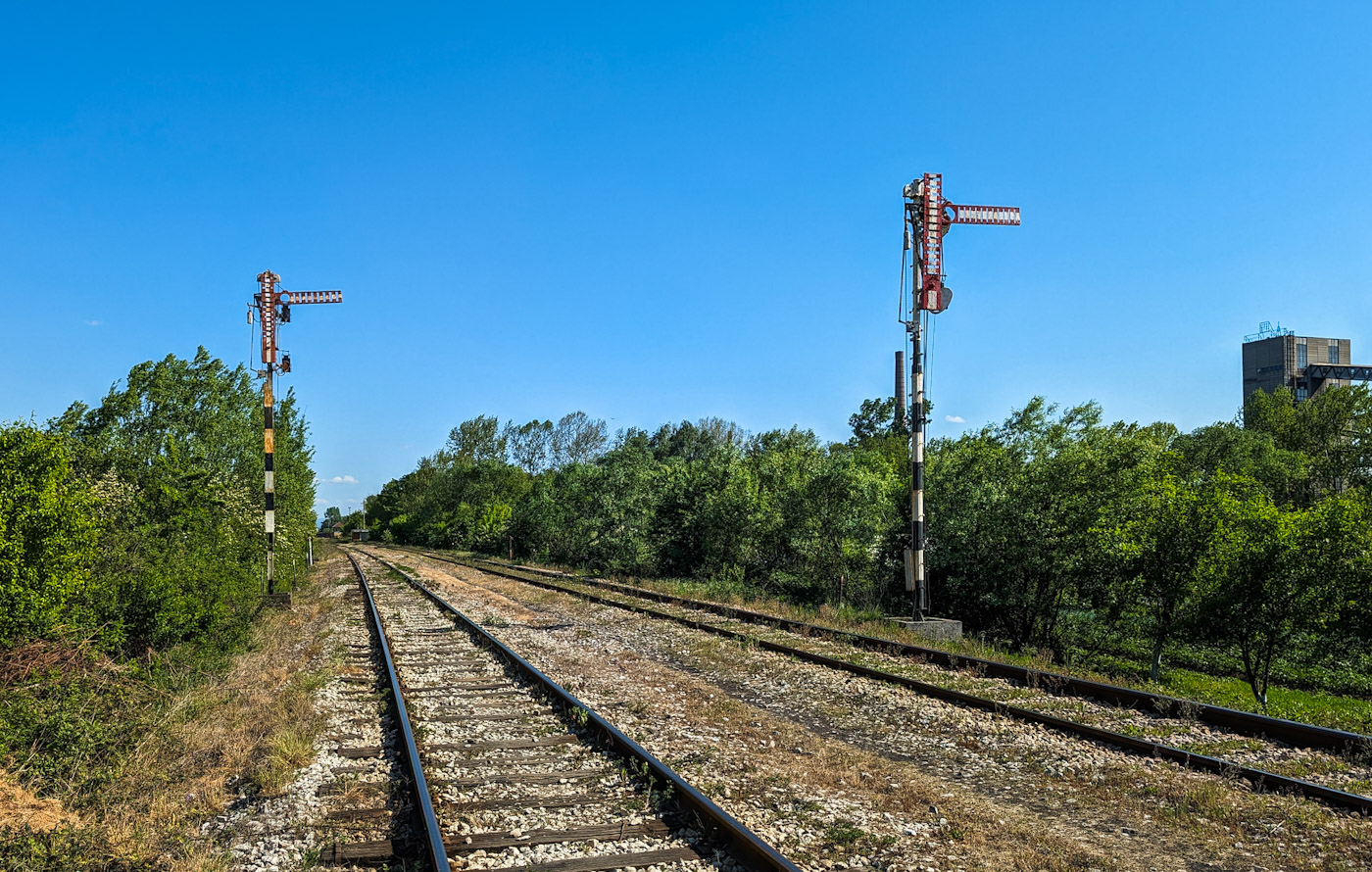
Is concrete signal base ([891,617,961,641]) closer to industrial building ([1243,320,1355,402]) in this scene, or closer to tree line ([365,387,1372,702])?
tree line ([365,387,1372,702])

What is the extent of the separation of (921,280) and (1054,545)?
7298mm

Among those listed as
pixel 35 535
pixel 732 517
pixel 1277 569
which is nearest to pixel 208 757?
pixel 35 535

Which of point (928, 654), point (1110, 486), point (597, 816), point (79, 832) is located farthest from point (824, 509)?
point (79, 832)

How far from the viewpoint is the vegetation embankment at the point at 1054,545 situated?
14.8m

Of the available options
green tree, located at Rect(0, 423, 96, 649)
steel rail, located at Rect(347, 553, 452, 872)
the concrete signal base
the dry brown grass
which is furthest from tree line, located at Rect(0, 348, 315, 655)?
the concrete signal base

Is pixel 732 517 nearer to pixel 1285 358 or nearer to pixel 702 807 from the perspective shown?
pixel 702 807

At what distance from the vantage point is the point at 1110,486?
18.3 meters

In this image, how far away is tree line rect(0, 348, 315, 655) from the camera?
900 cm

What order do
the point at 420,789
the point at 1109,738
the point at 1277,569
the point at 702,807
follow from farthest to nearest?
the point at 1277,569
the point at 1109,738
the point at 420,789
the point at 702,807

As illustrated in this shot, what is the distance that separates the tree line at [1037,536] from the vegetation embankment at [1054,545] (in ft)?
0.16

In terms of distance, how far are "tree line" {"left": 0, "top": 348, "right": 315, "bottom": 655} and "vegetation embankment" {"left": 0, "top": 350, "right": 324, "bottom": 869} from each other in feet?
0.10

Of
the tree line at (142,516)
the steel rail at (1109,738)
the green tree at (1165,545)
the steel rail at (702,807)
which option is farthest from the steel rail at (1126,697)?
Answer: the tree line at (142,516)

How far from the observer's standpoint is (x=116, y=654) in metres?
11.2

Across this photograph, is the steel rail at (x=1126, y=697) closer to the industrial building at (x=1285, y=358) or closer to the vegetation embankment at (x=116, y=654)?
the vegetation embankment at (x=116, y=654)
